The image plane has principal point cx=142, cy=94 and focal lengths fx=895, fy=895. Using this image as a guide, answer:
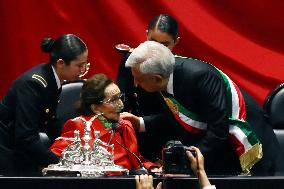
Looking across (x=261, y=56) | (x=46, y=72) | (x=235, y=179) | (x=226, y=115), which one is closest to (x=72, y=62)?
(x=46, y=72)

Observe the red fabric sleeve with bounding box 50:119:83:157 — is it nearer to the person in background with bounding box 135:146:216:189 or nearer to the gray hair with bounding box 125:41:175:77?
the gray hair with bounding box 125:41:175:77

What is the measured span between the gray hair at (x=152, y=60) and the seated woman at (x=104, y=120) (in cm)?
49

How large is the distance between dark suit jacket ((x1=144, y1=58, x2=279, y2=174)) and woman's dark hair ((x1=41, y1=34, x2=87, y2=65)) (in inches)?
23.9

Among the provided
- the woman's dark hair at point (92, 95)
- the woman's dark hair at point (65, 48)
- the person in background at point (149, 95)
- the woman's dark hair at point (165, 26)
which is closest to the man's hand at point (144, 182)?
the woman's dark hair at point (92, 95)

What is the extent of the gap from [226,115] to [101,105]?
0.62 metres

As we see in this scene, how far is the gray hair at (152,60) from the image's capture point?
2885 millimetres

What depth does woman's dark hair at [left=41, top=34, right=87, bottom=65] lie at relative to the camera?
3562mm

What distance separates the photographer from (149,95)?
3.65m

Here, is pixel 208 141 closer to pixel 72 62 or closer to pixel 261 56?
pixel 72 62

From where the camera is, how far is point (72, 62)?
356cm

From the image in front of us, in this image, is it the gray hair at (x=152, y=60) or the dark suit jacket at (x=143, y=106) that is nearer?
the gray hair at (x=152, y=60)

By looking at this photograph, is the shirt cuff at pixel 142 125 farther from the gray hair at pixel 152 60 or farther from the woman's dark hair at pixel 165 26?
the gray hair at pixel 152 60

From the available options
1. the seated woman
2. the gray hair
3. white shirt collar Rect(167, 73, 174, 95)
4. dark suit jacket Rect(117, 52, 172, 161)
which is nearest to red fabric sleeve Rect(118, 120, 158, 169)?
the seated woman

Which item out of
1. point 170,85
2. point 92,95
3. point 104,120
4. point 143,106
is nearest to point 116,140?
point 104,120
